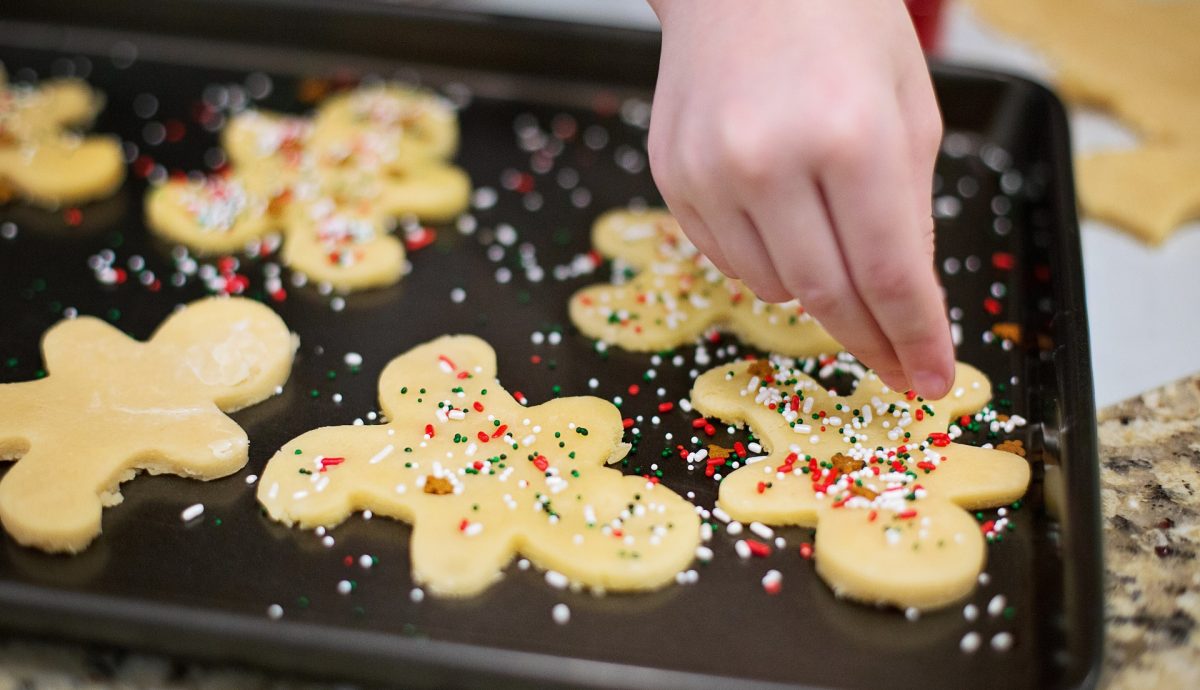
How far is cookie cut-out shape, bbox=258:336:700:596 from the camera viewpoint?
3.56ft

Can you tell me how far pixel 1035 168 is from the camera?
169 centimetres

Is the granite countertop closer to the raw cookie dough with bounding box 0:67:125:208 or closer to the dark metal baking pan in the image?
the dark metal baking pan

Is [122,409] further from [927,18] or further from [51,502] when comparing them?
[927,18]

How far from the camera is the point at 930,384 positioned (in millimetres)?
1126

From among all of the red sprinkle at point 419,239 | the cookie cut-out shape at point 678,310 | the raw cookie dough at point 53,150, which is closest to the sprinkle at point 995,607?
the cookie cut-out shape at point 678,310

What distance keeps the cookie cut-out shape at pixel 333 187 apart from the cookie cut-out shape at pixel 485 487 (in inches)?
10.7

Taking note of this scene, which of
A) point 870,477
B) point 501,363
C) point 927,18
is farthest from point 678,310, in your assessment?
point 927,18

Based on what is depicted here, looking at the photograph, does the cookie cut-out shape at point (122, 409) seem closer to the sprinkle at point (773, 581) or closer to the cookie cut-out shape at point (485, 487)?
the cookie cut-out shape at point (485, 487)

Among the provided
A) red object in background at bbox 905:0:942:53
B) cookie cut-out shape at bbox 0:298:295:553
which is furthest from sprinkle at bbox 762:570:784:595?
red object in background at bbox 905:0:942:53

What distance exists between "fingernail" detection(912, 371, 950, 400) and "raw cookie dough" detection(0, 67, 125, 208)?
1.14 meters

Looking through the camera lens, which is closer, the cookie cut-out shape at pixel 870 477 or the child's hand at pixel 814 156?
the child's hand at pixel 814 156

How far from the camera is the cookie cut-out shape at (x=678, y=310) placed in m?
1.37

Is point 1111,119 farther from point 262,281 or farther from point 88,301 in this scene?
point 88,301

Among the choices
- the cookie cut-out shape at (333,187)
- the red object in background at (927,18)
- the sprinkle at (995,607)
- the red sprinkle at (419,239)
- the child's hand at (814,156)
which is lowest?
the red sprinkle at (419,239)
